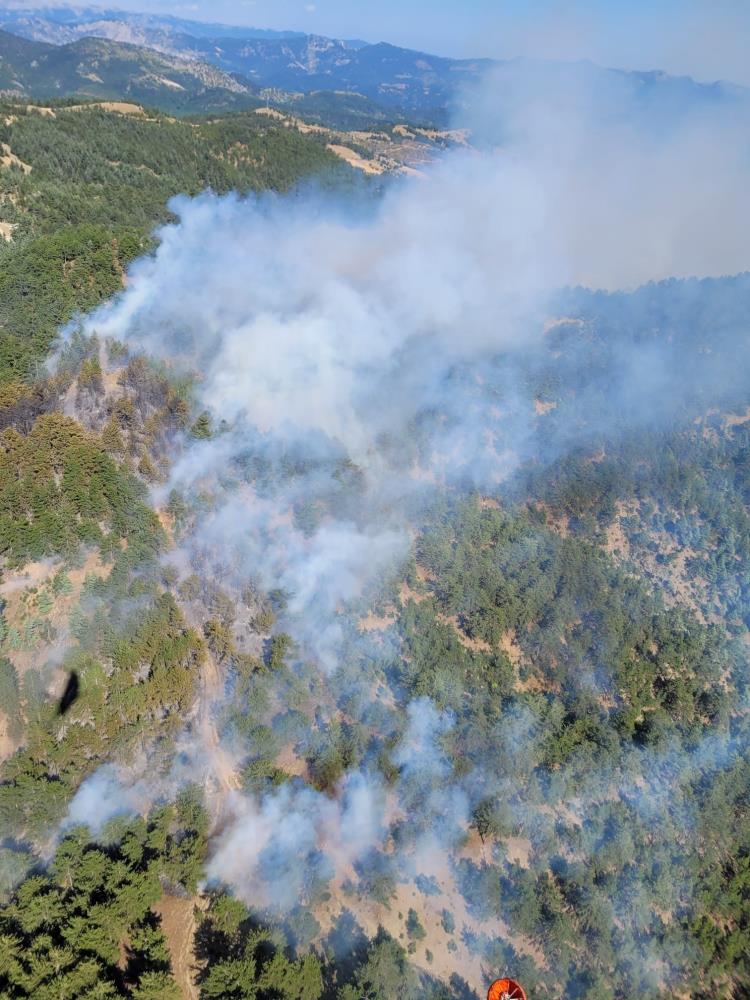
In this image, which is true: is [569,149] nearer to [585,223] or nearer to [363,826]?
[585,223]

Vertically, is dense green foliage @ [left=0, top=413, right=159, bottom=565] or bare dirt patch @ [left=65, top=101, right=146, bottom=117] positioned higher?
bare dirt patch @ [left=65, top=101, right=146, bottom=117]

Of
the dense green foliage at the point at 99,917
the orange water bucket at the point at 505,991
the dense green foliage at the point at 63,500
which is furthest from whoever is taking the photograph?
the dense green foliage at the point at 63,500

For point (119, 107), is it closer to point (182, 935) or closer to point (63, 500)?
point (63, 500)

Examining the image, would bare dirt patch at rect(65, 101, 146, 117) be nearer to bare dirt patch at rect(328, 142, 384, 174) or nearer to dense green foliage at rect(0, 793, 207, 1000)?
bare dirt patch at rect(328, 142, 384, 174)

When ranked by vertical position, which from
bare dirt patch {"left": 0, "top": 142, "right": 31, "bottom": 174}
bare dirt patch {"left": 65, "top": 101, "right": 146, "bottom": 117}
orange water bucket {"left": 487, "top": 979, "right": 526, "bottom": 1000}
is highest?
bare dirt patch {"left": 65, "top": 101, "right": 146, "bottom": 117}

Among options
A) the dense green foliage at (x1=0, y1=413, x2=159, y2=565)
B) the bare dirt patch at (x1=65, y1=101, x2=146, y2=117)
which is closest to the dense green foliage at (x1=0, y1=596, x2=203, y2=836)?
the dense green foliage at (x1=0, y1=413, x2=159, y2=565)

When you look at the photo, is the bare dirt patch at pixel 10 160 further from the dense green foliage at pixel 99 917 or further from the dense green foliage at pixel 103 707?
the dense green foliage at pixel 99 917

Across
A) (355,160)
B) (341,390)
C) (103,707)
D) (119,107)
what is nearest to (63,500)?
(103,707)

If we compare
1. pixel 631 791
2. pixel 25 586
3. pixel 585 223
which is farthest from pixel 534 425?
pixel 585 223

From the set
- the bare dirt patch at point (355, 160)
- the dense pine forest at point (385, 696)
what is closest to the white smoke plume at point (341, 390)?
the dense pine forest at point (385, 696)
